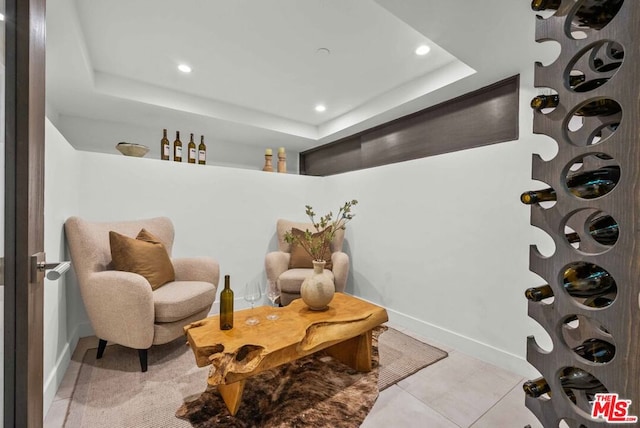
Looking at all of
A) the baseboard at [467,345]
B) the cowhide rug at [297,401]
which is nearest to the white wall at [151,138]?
the cowhide rug at [297,401]

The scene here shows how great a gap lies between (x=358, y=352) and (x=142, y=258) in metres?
1.66

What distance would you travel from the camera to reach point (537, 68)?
0.77 m

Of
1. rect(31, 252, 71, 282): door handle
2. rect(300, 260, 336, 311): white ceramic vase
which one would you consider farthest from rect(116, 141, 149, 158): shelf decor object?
rect(31, 252, 71, 282): door handle

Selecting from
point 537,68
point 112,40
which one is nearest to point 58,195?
point 112,40

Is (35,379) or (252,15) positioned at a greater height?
(252,15)

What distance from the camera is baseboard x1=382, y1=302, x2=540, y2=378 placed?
76.4 inches

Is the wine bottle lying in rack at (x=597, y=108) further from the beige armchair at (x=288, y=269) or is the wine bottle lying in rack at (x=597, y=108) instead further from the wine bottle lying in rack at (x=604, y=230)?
the beige armchair at (x=288, y=269)

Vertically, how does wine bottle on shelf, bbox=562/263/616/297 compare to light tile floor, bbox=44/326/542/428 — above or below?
above

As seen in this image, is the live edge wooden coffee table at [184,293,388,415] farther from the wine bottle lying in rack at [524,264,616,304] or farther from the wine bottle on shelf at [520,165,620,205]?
the wine bottle on shelf at [520,165,620,205]

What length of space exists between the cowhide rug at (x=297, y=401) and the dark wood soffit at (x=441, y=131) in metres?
1.85

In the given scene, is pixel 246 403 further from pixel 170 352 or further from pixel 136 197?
pixel 136 197

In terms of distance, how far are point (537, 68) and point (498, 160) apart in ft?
5.06

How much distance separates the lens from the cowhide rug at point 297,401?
1.43m

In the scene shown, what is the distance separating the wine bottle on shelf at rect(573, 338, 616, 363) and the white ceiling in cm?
163
